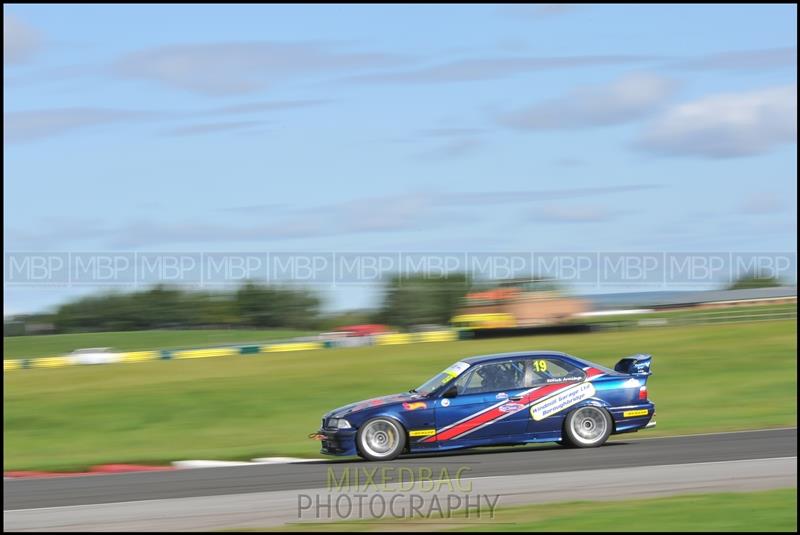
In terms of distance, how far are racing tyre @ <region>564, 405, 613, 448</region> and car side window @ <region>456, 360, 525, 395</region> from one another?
74cm

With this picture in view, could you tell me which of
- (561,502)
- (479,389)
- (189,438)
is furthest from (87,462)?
(561,502)

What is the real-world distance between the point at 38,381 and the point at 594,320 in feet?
59.8

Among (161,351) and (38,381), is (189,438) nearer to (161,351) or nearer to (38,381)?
(38,381)

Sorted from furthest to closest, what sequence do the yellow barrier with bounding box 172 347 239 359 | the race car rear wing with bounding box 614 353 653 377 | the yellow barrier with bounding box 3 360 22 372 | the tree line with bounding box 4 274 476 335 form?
1. the tree line with bounding box 4 274 476 335
2. the yellow barrier with bounding box 172 347 239 359
3. the yellow barrier with bounding box 3 360 22 372
4. the race car rear wing with bounding box 614 353 653 377

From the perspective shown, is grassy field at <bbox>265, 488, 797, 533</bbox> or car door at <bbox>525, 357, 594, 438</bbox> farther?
car door at <bbox>525, 357, 594, 438</bbox>

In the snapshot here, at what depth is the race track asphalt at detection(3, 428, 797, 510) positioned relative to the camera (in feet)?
36.2

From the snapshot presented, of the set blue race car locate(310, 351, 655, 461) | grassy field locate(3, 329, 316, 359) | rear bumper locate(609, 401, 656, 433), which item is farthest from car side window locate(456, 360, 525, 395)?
grassy field locate(3, 329, 316, 359)

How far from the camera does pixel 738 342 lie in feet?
96.6

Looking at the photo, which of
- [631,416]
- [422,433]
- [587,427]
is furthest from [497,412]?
[631,416]

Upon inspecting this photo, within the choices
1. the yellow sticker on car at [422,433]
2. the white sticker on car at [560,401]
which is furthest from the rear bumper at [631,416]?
the yellow sticker on car at [422,433]

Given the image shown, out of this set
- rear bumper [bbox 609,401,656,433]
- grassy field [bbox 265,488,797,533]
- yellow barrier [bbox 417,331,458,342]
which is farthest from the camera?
yellow barrier [bbox 417,331,458,342]

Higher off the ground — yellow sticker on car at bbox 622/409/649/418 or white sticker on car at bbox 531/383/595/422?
white sticker on car at bbox 531/383/595/422

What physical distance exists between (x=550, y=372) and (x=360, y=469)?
2706mm

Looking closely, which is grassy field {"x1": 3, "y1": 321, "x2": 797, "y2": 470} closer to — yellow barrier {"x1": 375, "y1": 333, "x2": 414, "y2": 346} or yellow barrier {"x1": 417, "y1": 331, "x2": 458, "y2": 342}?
yellow barrier {"x1": 417, "y1": 331, "x2": 458, "y2": 342}
